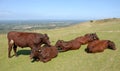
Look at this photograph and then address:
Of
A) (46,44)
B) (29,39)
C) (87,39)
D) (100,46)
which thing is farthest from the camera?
(87,39)

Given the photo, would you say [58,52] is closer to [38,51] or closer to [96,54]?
[38,51]

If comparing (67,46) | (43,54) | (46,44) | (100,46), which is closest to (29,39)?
(46,44)

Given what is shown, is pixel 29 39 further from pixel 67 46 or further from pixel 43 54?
pixel 67 46

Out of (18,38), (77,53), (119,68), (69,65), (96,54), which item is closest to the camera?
(119,68)

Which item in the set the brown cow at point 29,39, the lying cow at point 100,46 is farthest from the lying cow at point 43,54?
the lying cow at point 100,46

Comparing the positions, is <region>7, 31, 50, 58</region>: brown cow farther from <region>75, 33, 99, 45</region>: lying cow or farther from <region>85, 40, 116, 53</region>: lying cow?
<region>85, 40, 116, 53</region>: lying cow

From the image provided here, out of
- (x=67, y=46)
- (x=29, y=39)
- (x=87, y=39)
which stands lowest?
(x=67, y=46)

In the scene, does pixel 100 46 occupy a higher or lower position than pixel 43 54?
higher

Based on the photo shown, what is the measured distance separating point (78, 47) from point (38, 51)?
3.62 m

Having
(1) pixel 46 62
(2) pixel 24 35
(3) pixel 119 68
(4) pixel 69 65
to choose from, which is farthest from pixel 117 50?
(2) pixel 24 35

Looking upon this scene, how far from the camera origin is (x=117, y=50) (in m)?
13.8

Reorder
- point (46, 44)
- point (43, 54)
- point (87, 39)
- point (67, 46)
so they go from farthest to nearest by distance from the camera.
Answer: point (87, 39) < point (67, 46) < point (46, 44) < point (43, 54)

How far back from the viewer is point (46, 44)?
15016 millimetres

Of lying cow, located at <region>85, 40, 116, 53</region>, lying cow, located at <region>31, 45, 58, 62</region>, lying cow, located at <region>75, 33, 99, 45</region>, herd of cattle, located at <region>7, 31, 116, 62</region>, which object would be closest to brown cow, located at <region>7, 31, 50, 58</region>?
herd of cattle, located at <region>7, 31, 116, 62</region>
